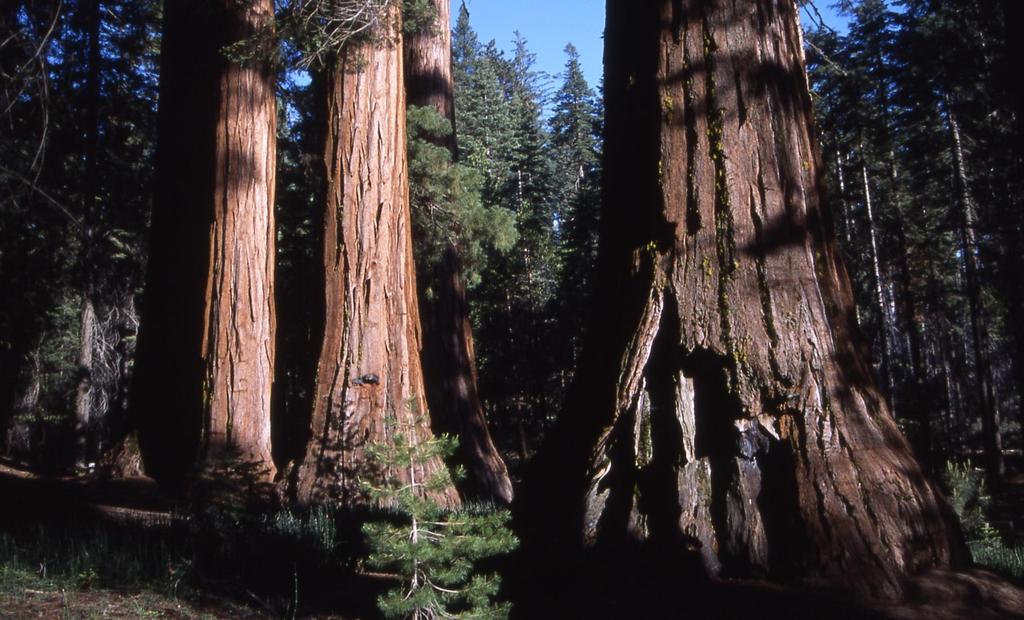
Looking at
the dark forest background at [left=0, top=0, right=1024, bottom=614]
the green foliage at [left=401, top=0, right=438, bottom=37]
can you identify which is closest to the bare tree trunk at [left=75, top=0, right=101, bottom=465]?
the dark forest background at [left=0, top=0, right=1024, bottom=614]

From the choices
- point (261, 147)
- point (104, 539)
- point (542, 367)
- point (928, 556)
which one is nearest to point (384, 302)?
point (261, 147)

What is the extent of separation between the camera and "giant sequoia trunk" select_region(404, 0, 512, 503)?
45.5 ft

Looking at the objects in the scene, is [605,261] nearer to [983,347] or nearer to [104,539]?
[104,539]

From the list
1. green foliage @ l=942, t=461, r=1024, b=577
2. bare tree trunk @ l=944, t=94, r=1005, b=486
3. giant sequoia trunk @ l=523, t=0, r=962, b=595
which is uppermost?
bare tree trunk @ l=944, t=94, r=1005, b=486

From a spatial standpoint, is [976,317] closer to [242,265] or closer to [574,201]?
[574,201]

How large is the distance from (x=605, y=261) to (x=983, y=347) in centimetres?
2570

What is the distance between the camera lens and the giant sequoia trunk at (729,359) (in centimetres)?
406

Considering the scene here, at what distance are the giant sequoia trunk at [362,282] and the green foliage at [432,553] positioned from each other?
3.85 meters

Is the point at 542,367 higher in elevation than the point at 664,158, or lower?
higher

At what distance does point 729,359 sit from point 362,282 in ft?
17.7

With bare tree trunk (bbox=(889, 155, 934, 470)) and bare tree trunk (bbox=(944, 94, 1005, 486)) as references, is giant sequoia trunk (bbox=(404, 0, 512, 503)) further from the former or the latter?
bare tree trunk (bbox=(944, 94, 1005, 486))

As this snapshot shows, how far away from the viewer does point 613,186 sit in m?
5.09

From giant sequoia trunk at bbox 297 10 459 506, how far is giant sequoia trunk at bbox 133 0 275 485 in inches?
37.5

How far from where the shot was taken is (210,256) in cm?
975
